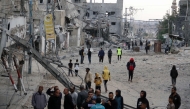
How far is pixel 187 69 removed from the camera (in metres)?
27.9

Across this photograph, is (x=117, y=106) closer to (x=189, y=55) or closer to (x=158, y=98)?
(x=158, y=98)

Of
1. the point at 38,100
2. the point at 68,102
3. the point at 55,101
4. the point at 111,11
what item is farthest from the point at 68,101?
the point at 111,11

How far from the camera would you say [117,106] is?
10945 mm

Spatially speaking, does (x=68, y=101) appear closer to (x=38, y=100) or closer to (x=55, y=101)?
(x=55, y=101)

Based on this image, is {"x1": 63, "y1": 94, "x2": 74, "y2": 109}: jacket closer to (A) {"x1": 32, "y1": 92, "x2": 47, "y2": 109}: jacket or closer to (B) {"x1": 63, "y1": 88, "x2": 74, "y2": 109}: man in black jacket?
(B) {"x1": 63, "y1": 88, "x2": 74, "y2": 109}: man in black jacket

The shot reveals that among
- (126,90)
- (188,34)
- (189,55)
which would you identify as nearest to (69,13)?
(188,34)

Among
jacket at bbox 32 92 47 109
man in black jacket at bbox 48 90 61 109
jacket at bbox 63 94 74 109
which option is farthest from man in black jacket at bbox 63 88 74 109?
jacket at bbox 32 92 47 109

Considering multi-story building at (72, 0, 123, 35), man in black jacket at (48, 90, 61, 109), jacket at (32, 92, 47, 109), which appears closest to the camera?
man in black jacket at (48, 90, 61, 109)

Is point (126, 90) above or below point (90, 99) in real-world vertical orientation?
below

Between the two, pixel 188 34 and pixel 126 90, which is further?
pixel 188 34

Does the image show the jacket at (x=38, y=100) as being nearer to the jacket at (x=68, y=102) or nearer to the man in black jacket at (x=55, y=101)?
Answer: the man in black jacket at (x=55, y=101)

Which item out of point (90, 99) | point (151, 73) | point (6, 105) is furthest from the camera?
point (151, 73)

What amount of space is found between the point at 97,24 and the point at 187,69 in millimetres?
38797

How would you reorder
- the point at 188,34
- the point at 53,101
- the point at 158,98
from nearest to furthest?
the point at 53,101 < the point at 158,98 < the point at 188,34
